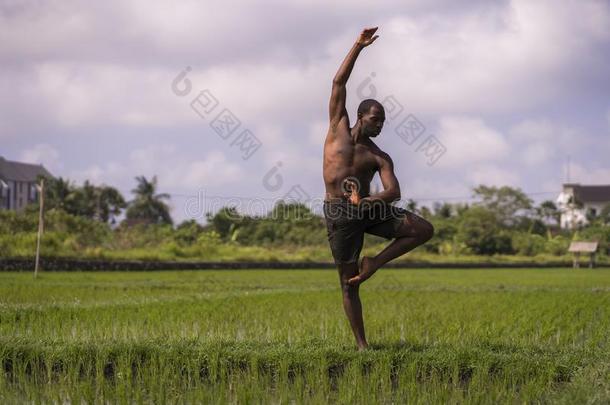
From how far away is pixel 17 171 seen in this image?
6644 centimetres

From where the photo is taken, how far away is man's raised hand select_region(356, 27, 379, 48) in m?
5.33

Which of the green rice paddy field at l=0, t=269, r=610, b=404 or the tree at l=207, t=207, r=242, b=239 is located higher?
the tree at l=207, t=207, r=242, b=239

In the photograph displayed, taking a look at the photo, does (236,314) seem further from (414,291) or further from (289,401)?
(414,291)

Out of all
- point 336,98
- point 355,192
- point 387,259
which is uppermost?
point 336,98

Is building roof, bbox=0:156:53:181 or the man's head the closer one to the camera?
the man's head

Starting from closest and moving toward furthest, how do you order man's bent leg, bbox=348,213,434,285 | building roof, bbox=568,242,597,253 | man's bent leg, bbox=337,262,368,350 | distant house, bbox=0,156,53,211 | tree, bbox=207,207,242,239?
man's bent leg, bbox=348,213,434,285 < man's bent leg, bbox=337,262,368,350 < building roof, bbox=568,242,597,253 < tree, bbox=207,207,242,239 < distant house, bbox=0,156,53,211

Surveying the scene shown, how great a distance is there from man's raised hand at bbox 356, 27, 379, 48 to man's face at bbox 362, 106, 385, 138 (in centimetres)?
42

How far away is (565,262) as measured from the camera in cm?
3547

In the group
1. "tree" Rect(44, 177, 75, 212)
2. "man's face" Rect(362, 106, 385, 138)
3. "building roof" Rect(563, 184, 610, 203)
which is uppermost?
"building roof" Rect(563, 184, 610, 203)

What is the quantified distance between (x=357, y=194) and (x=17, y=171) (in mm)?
65712

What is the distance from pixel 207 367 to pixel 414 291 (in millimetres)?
9783

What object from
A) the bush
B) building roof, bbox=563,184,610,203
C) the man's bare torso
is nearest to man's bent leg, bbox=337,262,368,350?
the man's bare torso

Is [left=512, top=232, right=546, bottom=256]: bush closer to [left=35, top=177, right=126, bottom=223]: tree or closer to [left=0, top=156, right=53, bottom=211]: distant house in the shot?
[left=35, top=177, right=126, bottom=223]: tree

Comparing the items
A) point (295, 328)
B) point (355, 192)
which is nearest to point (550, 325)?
point (295, 328)
